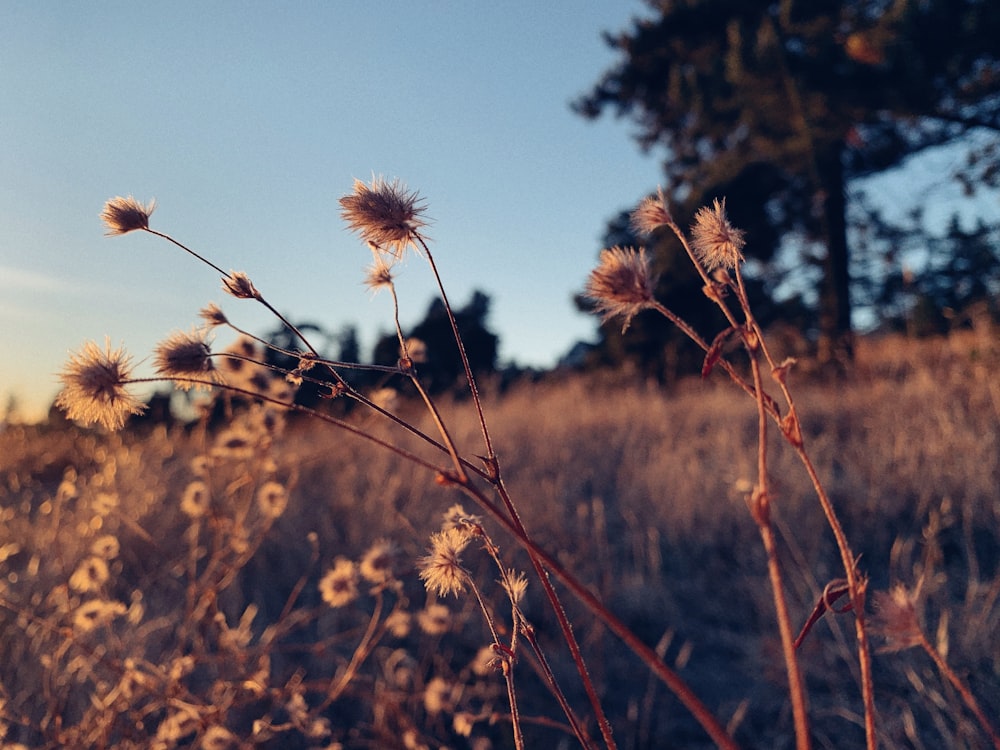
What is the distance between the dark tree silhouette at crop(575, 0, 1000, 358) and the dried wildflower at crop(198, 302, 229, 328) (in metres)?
8.56

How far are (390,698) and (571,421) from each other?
464 cm

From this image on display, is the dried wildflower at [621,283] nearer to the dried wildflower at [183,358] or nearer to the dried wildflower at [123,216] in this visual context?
the dried wildflower at [183,358]

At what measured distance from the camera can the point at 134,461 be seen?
420 centimetres

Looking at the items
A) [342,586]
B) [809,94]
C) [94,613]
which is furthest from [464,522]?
[809,94]

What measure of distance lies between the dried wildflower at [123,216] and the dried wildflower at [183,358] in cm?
18

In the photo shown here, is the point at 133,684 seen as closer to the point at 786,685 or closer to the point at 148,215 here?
the point at 148,215

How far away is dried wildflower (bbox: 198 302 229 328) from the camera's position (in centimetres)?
73

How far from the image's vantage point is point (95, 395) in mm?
651

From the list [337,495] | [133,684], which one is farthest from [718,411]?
[133,684]

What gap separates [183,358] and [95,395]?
0.29 ft

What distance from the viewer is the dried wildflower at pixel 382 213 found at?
67cm

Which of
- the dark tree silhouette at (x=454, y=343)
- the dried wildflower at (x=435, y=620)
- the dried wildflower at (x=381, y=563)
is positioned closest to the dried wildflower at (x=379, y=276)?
the dried wildflower at (x=381, y=563)

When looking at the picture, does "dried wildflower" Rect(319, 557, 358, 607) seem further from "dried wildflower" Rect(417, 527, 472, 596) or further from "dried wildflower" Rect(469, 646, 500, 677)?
"dried wildflower" Rect(417, 527, 472, 596)

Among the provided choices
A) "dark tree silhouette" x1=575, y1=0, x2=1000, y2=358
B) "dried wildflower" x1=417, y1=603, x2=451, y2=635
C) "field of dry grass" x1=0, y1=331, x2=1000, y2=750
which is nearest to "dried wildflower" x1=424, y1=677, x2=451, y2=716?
"field of dry grass" x1=0, y1=331, x2=1000, y2=750
